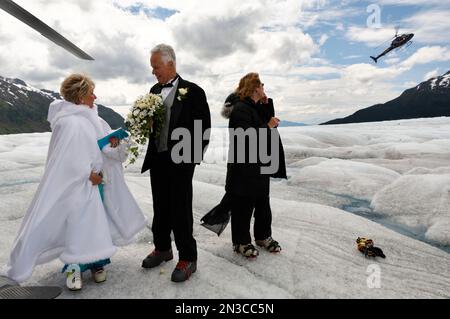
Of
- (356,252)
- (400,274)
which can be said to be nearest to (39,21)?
(356,252)

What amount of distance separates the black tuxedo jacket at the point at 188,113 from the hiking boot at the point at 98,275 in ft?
4.53

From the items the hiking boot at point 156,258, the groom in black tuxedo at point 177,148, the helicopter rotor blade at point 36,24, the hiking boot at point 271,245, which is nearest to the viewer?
the groom in black tuxedo at point 177,148

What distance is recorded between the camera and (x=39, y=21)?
6145 millimetres

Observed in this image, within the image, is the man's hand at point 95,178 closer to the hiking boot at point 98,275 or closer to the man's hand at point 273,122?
the hiking boot at point 98,275

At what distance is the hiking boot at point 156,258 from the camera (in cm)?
475

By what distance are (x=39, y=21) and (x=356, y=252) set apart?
20.8 feet

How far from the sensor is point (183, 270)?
4.37 meters

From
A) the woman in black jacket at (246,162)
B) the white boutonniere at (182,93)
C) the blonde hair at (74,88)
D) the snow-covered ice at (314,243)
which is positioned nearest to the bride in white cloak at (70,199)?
the blonde hair at (74,88)

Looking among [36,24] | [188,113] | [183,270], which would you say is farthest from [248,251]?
[36,24]

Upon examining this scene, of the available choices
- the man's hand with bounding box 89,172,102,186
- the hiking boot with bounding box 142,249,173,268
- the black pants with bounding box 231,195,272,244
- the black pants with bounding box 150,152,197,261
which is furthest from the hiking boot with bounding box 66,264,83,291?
the black pants with bounding box 231,195,272,244

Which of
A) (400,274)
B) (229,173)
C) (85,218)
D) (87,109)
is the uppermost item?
(87,109)

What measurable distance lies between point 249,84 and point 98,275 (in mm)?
3102

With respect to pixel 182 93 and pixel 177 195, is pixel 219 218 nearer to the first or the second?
pixel 177 195
